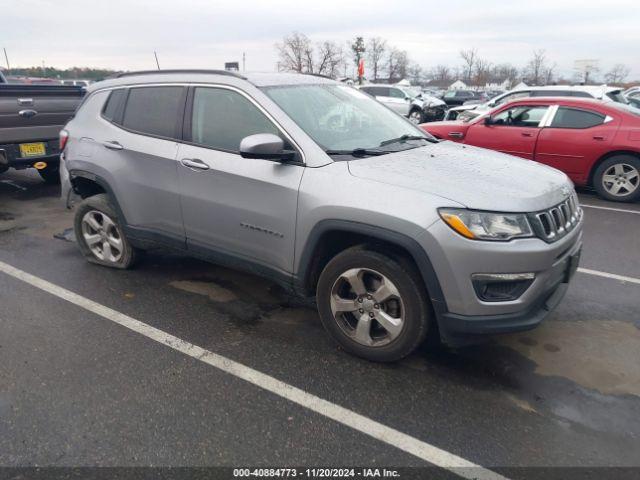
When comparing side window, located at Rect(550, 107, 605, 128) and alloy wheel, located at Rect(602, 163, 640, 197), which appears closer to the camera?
alloy wheel, located at Rect(602, 163, 640, 197)

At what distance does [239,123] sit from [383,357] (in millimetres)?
1917

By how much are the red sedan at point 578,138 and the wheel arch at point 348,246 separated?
5871 millimetres

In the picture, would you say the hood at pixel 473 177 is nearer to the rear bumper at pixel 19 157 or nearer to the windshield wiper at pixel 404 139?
the windshield wiper at pixel 404 139

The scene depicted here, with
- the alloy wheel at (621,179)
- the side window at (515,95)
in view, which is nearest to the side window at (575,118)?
the alloy wheel at (621,179)

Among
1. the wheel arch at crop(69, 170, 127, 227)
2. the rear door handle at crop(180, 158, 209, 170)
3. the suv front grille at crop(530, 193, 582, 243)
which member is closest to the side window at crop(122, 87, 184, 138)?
the rear door handle at crop(180, 158, 209, 170)

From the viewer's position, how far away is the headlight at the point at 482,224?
2.67 m

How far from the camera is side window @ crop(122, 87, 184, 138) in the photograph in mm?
3902

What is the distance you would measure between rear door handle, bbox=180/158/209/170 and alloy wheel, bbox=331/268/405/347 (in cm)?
133

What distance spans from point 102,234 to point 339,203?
9.11 feet

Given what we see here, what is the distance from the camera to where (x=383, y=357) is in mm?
3111

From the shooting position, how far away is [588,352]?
330 cm

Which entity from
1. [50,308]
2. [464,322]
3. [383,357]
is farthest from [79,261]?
[464,322]

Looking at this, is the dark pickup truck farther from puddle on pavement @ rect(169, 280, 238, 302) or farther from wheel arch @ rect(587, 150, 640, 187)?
wheel arch @ rect(587, 150, 640, 187)

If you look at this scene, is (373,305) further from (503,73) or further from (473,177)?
(503,73)
